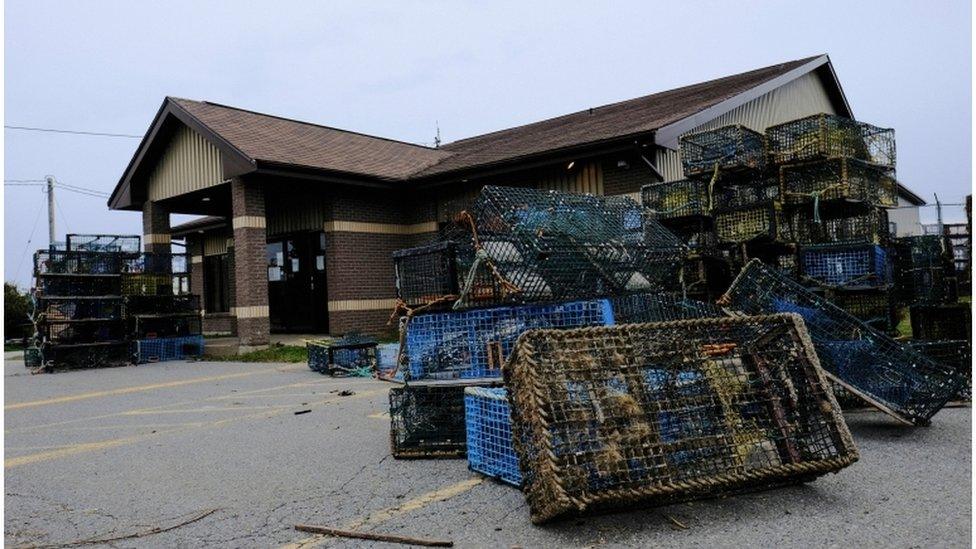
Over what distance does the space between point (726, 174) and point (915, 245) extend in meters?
3.96

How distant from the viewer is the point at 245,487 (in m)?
4.95

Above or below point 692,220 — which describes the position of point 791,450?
below

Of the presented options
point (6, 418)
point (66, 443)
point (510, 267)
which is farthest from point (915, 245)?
point (6, 418)

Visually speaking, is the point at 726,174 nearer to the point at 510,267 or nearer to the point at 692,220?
the point at 692,220

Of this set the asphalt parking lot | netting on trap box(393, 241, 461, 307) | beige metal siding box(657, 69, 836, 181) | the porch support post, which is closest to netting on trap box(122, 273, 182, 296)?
the porch support post

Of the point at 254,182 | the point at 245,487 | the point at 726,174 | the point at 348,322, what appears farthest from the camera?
the point at 348,322

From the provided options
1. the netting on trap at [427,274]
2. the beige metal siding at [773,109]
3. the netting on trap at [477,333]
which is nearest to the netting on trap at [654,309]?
the netting on trap at [477,333]

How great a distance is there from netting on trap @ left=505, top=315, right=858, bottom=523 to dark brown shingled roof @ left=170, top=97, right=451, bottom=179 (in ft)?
41.5

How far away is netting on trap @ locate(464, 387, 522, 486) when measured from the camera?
184 inches

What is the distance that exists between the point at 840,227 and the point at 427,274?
27.9ft

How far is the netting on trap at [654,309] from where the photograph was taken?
5957 mm

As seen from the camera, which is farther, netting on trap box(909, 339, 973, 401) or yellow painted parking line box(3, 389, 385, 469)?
netting on trap box(909, 339, 973, 401)

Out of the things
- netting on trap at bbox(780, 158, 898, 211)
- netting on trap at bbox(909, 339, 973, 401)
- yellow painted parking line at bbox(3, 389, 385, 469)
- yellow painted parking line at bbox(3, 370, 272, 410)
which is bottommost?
yellow painted parking line at bbox(3, 389, 385, 469)

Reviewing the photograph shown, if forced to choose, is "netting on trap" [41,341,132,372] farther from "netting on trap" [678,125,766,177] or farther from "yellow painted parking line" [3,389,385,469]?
"netting on trap" [678,125,766,177]
